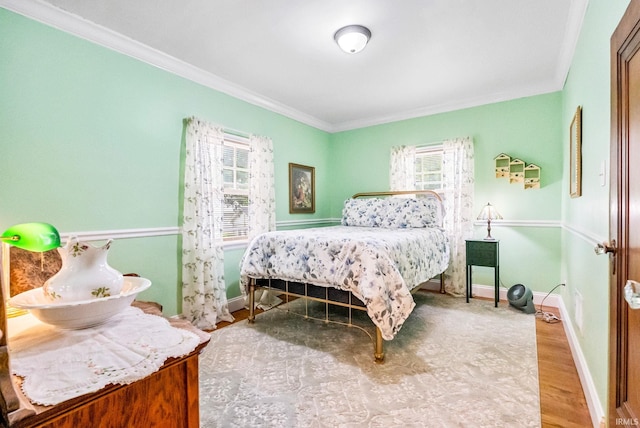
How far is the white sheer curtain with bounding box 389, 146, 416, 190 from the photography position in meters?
4.24

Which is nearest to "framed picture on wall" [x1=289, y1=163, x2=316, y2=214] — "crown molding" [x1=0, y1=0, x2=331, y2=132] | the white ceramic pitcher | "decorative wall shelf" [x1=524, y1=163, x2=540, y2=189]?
"crown molding" [x1=0, y1=0, x2=331, y2=132]

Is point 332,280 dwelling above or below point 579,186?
below

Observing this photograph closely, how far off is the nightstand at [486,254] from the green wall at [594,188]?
41.5 inches

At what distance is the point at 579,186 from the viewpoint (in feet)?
7.04

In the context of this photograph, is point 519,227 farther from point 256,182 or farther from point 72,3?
point 72,3

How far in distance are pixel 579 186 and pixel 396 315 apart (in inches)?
62.6

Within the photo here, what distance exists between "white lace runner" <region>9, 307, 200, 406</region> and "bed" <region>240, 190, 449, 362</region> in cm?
155

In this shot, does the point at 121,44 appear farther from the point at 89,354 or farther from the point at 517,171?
the point at 517,171

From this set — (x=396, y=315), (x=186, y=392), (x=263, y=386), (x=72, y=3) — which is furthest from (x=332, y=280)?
(x=72, y=3)

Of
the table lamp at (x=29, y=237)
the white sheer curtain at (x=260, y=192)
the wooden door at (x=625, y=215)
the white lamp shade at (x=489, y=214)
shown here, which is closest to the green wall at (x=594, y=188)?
the wooden door at (x=625, y=215)

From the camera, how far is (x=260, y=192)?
3604 millimetres

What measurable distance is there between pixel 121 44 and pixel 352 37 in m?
1.85

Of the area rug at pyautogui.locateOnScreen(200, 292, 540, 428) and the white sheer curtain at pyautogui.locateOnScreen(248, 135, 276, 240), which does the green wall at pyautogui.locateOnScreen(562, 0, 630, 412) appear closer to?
the area rug at pyautogui.locateOnScreen(200, 292, 540, 428)

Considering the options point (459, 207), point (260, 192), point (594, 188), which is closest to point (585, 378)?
point (594, 188)
